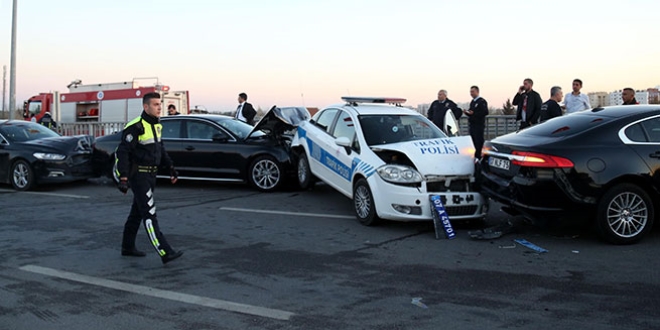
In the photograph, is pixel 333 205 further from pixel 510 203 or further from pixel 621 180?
pixel 621 180

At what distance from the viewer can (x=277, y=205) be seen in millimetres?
10305

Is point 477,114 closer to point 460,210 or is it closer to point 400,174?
point 460,210

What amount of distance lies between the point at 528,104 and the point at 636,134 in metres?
6.42

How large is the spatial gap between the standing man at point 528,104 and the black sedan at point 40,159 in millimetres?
9271

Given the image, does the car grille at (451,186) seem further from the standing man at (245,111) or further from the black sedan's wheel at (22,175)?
the standing man at (245,111)

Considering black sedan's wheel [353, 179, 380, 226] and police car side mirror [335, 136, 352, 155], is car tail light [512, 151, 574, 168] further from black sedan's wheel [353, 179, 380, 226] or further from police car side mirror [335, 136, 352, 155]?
police car side mirror [335, 136, 352, 155]

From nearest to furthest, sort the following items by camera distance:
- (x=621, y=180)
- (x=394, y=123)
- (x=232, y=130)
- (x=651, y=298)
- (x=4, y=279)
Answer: (x=651, y=298), (x=4, y=279), (x=621, y=180), (x=394, y=123), (x=232, y=130)

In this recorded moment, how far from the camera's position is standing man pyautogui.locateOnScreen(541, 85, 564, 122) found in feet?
40.8

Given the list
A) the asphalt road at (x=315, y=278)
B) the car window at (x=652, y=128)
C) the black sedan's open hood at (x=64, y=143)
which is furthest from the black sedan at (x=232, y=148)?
the car window at (x=652, y=128)

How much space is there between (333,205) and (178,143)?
4013 mm

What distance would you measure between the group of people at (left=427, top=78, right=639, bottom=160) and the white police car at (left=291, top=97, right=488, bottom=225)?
2.47m

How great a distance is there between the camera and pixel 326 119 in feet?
33.8

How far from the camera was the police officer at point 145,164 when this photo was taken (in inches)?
253

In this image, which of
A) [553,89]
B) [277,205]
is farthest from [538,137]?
[553,89]
